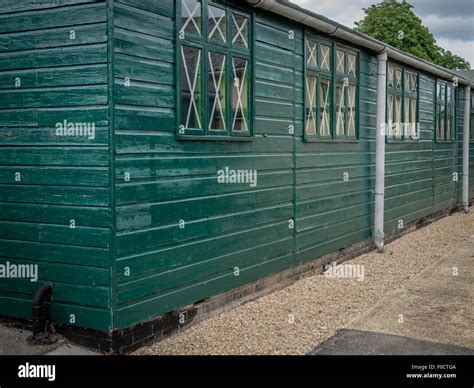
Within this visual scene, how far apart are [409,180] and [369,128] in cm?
276

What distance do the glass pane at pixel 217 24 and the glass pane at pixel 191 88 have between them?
373 millimetres

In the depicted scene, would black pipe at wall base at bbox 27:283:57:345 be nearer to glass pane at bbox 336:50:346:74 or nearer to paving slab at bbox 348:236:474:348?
paving slab at bbox 348:236:474:348

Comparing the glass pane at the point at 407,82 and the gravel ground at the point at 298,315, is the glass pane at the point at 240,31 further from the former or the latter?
the glass pane at the point at 407,82

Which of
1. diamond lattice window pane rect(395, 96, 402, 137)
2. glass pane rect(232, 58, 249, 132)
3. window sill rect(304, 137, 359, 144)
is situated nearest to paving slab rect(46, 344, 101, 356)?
glass pane rect(232, 58, 249, 132)

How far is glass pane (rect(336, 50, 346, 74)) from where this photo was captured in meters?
9.75

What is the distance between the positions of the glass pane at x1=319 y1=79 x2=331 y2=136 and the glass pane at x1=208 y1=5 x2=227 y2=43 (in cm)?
279

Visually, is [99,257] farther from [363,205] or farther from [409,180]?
[409,180]

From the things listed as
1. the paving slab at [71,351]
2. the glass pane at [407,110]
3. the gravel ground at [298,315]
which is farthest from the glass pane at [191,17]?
the glass pane at [407,110]

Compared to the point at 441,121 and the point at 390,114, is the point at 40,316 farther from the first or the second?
the point at 441,121

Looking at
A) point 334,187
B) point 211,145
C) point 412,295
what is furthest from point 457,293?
point 211,145

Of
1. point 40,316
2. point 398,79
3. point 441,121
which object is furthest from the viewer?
point 441,121

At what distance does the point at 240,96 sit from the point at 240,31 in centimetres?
73

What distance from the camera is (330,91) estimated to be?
9.50 metres

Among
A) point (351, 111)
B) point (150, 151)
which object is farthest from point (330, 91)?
point (150, 151)
